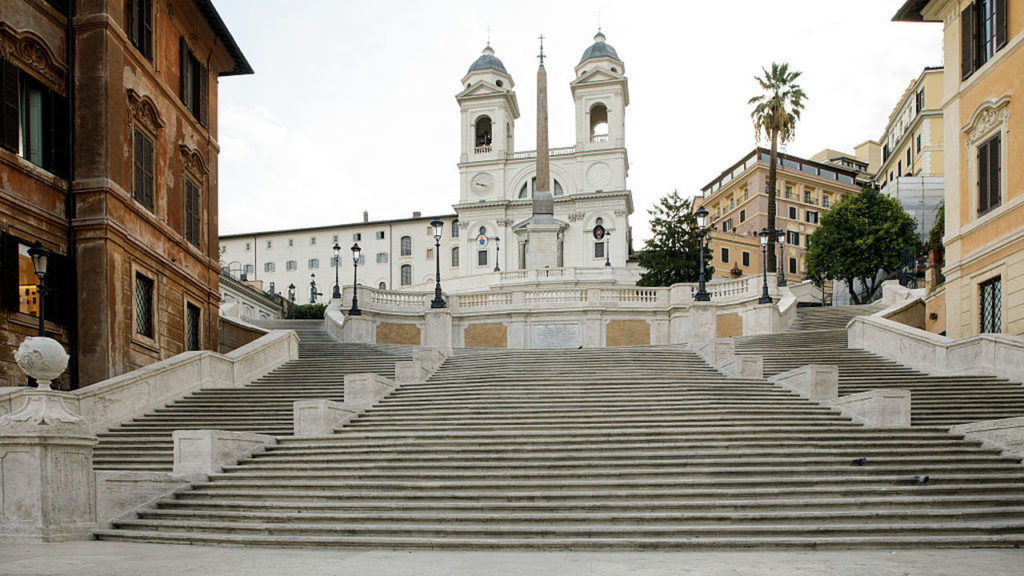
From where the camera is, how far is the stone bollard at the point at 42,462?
490 inches

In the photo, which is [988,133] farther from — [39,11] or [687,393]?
[39,11]

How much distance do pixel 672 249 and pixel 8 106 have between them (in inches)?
1699

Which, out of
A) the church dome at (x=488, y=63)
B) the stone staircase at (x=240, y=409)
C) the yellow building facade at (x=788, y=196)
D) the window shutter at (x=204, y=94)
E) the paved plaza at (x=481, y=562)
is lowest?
the paved plaza at (x=481, y=562)

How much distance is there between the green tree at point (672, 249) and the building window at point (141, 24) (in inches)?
1461

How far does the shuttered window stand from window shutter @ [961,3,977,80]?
2438 centimetres

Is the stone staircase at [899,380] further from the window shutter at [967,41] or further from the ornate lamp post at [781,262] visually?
the ornate lamp post at [781,262]

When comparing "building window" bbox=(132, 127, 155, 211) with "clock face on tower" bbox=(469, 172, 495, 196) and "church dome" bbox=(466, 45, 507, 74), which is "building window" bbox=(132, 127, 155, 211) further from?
"church dome" bbox=(466, 45, 507, 74)

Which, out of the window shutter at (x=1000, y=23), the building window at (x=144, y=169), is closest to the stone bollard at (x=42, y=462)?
the building window at (x=144, y=169)

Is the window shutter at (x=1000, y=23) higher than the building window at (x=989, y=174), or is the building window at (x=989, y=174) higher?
the window shutter at (x=1000, y=23)

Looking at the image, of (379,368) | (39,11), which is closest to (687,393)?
(379,368)

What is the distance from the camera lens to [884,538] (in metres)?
12.5

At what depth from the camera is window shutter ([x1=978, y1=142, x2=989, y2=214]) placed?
25.8 m

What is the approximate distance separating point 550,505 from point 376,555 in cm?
304

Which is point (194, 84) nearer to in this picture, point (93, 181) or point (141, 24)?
point (141, 24)
